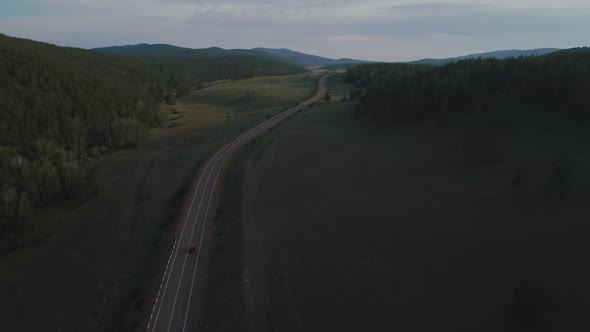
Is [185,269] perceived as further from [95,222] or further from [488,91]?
[488,91]

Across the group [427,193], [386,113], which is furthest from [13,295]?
[386,113]

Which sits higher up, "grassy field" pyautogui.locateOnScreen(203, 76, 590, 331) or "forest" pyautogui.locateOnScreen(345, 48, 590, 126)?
"forest" pyautogui.locateOnScreen(345, 48, 590, 126)

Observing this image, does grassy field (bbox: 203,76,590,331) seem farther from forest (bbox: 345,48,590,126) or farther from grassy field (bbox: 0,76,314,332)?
grassy field (bbox: 0,76,314,332)

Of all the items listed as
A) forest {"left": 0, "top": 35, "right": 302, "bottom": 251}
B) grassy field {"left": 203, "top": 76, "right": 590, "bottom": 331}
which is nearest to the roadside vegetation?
forest {"left": 0, "top": 35, "right": 302, "bottom": 251}

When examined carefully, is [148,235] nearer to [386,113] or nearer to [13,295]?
[13,295]

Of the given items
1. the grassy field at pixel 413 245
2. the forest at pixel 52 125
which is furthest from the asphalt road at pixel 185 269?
the forest at pixel 52 125

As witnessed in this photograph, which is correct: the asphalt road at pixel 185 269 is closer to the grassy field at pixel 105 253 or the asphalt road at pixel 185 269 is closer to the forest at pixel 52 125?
the grassy field at pixel 105 253
